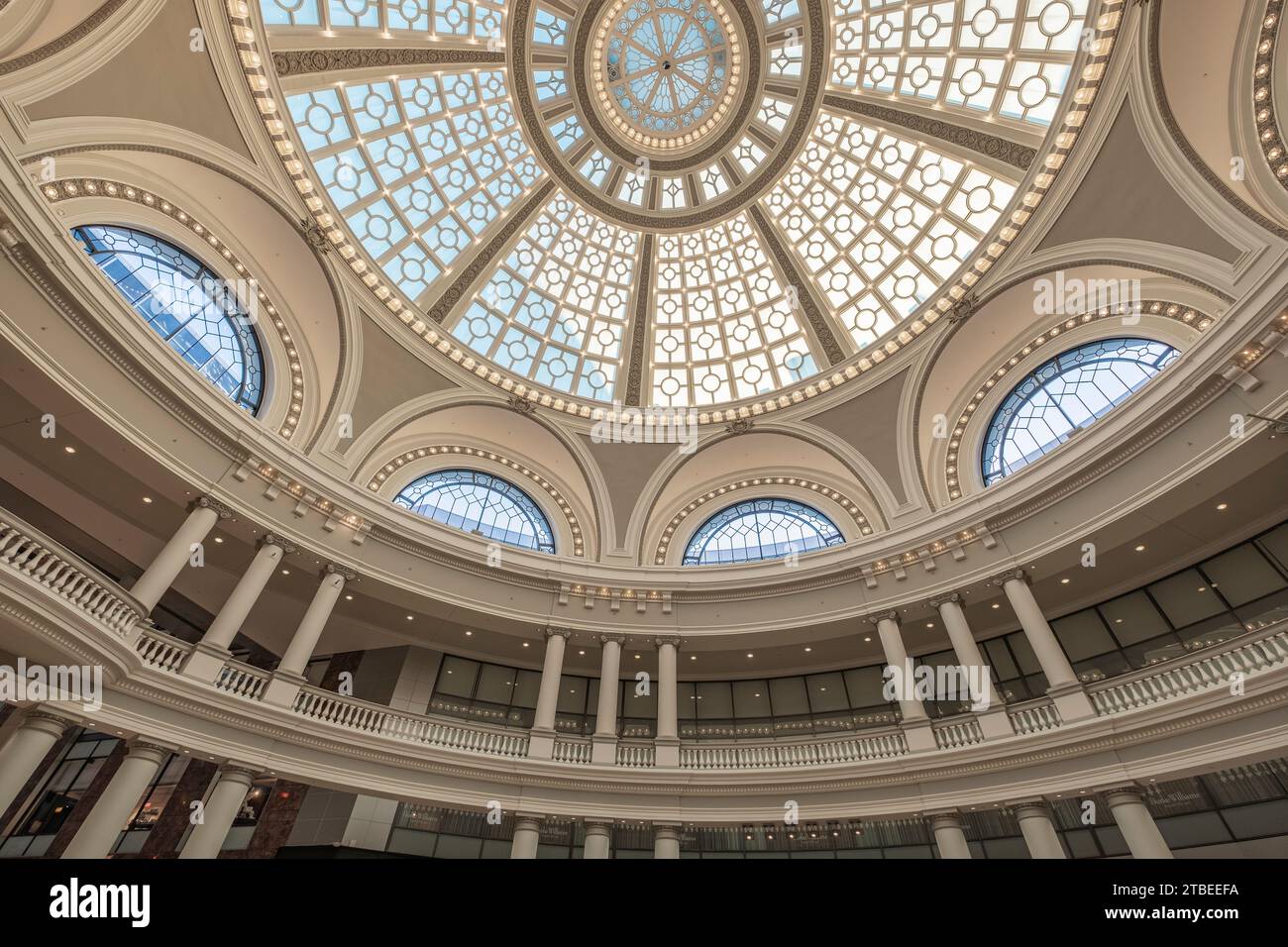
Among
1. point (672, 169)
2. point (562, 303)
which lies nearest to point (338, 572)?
point (562, 303)

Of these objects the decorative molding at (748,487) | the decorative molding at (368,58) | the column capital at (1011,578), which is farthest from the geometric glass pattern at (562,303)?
the column capital at (1011,578)

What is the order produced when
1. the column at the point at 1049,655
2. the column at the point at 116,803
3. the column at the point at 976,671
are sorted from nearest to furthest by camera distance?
the column at the point at 116,803
the column at the point at 1049,655
the column at the point at 976,671

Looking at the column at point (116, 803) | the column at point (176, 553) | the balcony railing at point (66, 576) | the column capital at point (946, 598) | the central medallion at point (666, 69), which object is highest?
the central medallion at point (666, 69)

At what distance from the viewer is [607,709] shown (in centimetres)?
1819

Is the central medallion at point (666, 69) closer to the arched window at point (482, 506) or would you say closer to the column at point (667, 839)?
the arched window at point (482, 506)

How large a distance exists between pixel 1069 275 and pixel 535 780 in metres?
21.2

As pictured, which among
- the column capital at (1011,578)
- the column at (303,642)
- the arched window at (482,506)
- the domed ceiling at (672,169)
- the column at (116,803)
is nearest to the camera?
the column at (116,803)

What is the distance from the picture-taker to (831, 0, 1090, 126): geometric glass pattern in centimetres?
1742

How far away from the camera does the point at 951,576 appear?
18188mm

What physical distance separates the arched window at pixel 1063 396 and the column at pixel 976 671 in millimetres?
4940

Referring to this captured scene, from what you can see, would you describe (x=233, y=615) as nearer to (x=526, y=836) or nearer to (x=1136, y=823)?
(x=526, y=836)

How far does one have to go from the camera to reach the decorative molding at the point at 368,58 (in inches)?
682


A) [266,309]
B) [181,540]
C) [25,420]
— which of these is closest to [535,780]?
[181,540]
